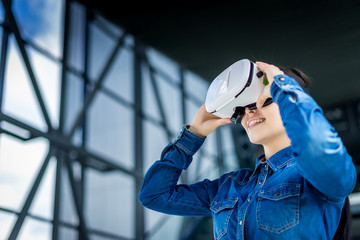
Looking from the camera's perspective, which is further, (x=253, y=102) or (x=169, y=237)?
(x=169, y=237)

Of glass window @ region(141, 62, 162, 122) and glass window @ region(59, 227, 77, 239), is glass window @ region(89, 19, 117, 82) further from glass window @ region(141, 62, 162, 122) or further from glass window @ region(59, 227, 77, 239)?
glass window @ region(59, 227, 77, 239)

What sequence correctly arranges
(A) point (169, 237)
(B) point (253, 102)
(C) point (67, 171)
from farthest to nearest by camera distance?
(A) point (169, 237) → (C) point (67, 171) → (B) point (253, 102)

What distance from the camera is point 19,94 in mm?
7484

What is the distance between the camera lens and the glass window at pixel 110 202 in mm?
8789

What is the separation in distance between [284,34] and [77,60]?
171 inches

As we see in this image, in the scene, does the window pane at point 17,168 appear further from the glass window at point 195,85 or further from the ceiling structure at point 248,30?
the glass window at point 195,85

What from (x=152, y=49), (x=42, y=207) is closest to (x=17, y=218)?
(x=42, y=207)

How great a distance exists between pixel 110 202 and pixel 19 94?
2723 millimetres

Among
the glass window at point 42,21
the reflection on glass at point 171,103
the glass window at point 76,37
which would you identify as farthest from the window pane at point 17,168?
the reflection on glass at point 171,103

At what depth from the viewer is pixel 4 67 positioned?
23.9 feet

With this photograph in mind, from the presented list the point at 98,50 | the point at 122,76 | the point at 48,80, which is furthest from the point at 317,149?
the point at 122,76

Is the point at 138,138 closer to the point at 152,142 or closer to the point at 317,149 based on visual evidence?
the point at 152,142

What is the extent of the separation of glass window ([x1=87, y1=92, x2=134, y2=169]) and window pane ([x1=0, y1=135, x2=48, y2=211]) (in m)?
1.40

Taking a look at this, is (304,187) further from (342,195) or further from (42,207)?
(42,207)
